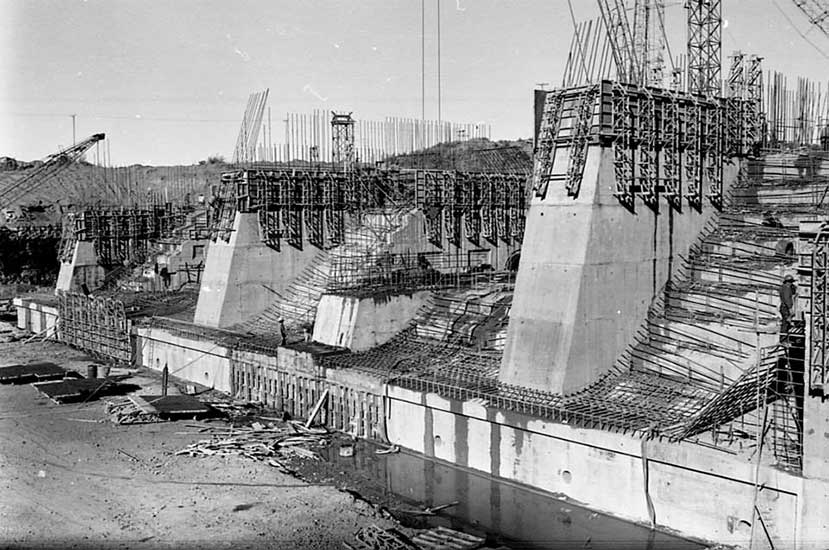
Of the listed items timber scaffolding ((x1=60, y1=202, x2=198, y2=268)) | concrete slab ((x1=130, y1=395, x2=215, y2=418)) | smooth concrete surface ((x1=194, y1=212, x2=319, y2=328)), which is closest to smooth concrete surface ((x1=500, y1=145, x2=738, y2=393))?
concrete slab ((x1=130, y1=395, x2=215, y2=418))

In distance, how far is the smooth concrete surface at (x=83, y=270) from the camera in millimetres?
59781

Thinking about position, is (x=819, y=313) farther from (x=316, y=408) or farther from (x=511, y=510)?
(x=316, y=408)

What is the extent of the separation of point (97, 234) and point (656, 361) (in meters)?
45.9

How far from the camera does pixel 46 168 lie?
355 feet

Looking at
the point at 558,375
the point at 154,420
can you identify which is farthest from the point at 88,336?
the point at 558,375

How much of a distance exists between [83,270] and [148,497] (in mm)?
39512

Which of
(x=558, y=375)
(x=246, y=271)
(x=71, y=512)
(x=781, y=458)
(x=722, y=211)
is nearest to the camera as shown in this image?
(x=781, y=458)

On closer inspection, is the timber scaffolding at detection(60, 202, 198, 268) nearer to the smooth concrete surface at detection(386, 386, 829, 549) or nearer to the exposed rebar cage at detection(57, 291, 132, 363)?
the exposed rebar cage at detection(57, 291, 132, 363)

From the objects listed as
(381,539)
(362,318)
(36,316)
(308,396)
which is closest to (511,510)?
(381,539)

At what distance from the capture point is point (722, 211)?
104 feet

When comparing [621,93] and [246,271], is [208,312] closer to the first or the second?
[246,271]

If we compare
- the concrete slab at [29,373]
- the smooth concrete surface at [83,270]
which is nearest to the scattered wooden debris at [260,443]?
the concrete slab at [29,373]

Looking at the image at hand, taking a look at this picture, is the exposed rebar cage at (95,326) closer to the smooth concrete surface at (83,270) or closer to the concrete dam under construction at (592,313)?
the concrete dam under construction at (592,313)

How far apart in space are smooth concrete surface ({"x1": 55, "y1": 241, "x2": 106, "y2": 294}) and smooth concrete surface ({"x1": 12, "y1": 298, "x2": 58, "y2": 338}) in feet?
7.21
